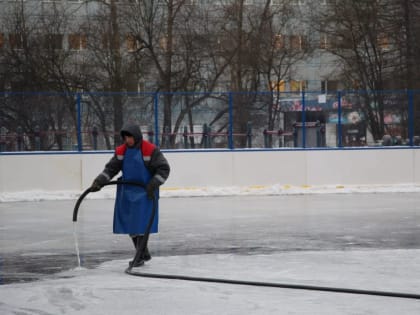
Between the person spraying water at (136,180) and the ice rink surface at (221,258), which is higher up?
the person spraying water at (136,180)

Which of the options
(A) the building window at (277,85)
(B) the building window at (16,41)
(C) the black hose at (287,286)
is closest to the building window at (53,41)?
(B) the building window at (16,41)

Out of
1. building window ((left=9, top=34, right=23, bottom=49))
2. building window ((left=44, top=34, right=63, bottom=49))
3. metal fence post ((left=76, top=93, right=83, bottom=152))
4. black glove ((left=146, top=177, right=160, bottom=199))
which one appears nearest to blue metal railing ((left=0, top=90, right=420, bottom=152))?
metal fence post ((left=76, top=93, right=83, bottom=152))

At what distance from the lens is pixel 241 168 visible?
2284 centimetres

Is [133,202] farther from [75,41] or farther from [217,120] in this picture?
[75,41]

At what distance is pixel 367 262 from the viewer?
34.2 ft

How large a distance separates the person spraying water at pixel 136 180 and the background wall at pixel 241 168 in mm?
11887

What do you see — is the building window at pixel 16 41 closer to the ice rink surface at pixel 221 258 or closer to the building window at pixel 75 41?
the building window at pixel 75 41

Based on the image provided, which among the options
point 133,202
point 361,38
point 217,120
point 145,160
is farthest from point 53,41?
point 133,202

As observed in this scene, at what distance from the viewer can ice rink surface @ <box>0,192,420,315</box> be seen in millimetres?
7895

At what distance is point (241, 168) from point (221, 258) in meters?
11.9

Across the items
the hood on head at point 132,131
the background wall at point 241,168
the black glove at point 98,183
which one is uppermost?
the hood on head at point 132,131

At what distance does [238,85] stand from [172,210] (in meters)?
19.4

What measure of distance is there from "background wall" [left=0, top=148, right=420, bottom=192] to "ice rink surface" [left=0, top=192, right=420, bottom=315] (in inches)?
Result: 97.2

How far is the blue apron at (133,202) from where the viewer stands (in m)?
10.2
